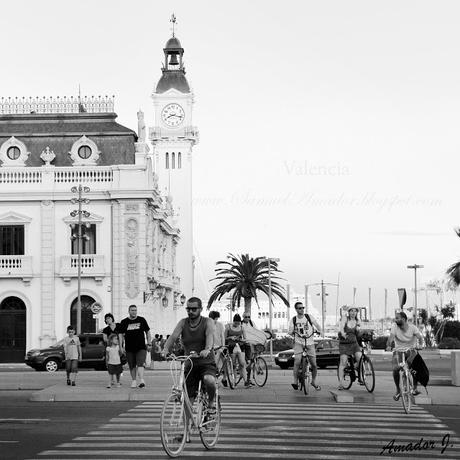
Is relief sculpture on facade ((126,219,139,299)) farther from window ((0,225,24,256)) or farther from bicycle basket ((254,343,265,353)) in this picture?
bicycle basket ((254,343,265,353))

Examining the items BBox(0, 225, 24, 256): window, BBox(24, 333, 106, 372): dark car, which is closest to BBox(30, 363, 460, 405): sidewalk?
BBox(24, 333, 106, 372): dark car

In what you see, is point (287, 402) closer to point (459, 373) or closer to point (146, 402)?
point (146, 402)

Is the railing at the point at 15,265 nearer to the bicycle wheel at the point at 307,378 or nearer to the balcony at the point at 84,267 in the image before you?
the balcony at the point at 84,267

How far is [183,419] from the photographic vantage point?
13320mm

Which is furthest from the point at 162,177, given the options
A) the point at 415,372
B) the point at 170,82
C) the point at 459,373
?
the point at 415,372

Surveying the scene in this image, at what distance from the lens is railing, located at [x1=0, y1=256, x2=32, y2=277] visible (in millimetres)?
56500

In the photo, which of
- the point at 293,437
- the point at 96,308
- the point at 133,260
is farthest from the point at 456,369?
the point at 133,260

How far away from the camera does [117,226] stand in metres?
56.8

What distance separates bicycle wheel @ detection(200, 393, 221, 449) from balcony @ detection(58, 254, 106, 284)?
42.7 metres

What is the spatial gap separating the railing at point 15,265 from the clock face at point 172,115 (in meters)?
31.6

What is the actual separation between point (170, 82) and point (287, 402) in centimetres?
6851

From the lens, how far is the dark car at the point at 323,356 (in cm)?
4356

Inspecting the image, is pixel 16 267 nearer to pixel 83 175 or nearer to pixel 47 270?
pixel 47 270

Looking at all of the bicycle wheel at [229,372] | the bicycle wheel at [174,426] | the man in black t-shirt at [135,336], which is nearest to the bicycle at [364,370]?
the bicycle wheel at [229,372]
